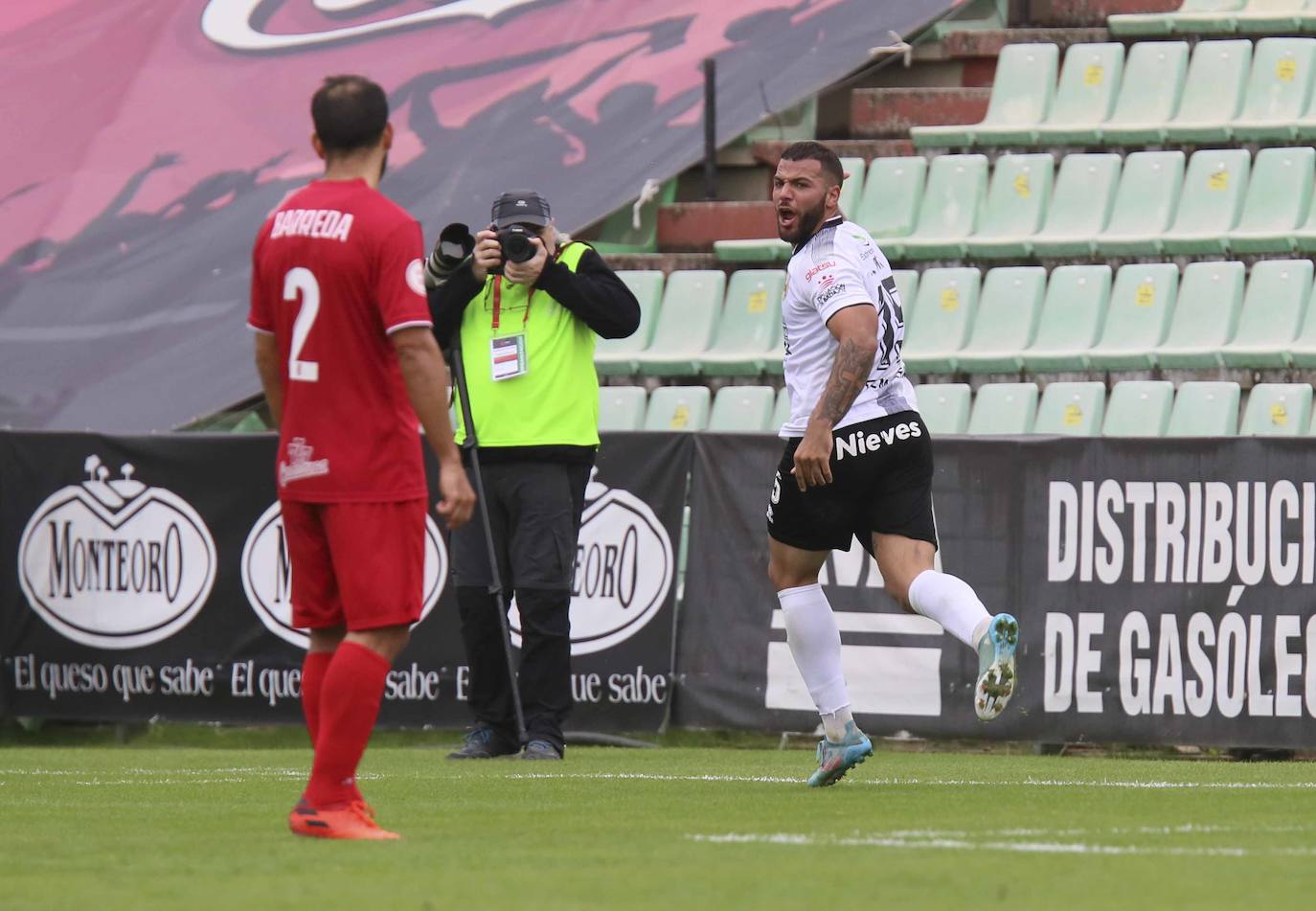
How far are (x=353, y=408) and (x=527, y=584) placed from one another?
354 centimetres

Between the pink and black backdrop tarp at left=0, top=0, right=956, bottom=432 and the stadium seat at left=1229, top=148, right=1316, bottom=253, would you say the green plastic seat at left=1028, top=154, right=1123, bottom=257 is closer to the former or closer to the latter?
the stadium seat at left=1229, top=148, right=1316, bottom=253

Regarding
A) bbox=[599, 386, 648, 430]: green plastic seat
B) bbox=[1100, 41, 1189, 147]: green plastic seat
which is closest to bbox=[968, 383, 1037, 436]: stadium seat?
bbox=[599, 386, 648, 430]: green plastic seat

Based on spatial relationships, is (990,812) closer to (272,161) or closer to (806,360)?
(806,360)

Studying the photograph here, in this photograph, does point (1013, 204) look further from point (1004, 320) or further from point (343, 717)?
point (343, 717)

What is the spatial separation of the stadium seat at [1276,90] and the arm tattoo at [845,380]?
7.70 metres

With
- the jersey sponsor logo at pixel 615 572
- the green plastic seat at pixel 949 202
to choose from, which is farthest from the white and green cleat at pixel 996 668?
the green plastic seat at pixel 949 202

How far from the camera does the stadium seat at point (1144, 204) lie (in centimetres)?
1341

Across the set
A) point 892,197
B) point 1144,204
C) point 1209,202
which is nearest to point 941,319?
point 892,197

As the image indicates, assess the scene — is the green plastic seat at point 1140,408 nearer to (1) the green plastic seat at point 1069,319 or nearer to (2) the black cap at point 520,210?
(1) the green plastic seat at point 1069,319

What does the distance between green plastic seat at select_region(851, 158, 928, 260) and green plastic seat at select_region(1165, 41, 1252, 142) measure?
5.25 ft

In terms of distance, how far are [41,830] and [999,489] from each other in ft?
17.3

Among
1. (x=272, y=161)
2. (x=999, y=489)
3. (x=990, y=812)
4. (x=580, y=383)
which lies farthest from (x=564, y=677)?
(x=272, y=161)

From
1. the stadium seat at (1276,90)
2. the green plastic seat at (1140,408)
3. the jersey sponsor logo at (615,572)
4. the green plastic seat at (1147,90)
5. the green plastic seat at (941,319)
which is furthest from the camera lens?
the green plastic seat at (1147,90)

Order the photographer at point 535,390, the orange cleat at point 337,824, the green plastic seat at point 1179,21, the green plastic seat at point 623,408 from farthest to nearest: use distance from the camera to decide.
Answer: the green plastic seat at point 1179,21 → the green plastic seat at point 623,408 → the photographer at point 535,390 → the orange cleat at point 337,824
